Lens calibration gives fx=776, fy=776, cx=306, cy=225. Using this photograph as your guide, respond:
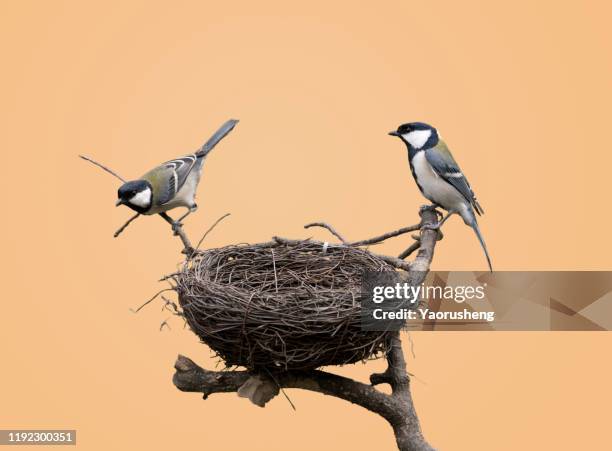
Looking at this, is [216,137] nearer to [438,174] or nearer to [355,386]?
[438,174]

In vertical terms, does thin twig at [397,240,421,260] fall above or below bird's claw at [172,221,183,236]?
above

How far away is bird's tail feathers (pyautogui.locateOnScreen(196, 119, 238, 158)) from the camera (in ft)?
17.9

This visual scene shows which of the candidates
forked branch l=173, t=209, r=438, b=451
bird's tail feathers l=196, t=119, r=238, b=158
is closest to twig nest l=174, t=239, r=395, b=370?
forked branch l=173, t=209, r=438, b=451

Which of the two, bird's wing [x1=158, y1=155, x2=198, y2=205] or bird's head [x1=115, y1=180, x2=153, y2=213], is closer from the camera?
bird's head [x1=115, y1=180, x2=153, y2=213]

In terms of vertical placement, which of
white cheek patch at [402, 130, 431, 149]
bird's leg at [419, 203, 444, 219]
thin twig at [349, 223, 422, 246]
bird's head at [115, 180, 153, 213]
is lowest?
bird's head at [115, 180, 153, 213]

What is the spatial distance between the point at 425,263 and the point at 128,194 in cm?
189

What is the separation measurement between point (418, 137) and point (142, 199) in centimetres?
184

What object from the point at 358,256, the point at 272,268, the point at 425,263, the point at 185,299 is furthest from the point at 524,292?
the point at 185,299

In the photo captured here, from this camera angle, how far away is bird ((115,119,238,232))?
474 cm

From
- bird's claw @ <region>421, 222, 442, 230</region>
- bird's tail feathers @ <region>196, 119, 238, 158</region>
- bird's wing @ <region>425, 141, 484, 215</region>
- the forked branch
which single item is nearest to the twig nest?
the forked branch

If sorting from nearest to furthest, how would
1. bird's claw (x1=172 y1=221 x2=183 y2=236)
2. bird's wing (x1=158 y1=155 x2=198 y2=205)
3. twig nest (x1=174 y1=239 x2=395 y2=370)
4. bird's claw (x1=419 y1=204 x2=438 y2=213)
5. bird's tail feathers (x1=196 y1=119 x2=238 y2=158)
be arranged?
1. twig nest (x1=174 y1=239 x2=395 y2=370)
2. bird's wing (x1=158 y1=155 x2=198 y2=205)
3. bird's claw (x1=172 y1=221 x2=183 y2=236)
4. bird's claw (x1=419 y1=204 x2=438 y2=213)
5. bird's tail feathers (x1=196 y1=119 x2=238 y2=158)

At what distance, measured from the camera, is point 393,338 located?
15.0 feet

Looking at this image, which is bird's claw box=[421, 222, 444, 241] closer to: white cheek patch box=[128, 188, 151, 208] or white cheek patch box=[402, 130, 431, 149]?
white cheek patch box=[402, 130, 431, 149]

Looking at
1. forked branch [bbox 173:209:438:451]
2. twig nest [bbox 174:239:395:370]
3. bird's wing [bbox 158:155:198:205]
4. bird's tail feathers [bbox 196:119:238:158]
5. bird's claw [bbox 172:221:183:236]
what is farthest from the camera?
bird's tail feathers [bbox 196:119:238:158]
